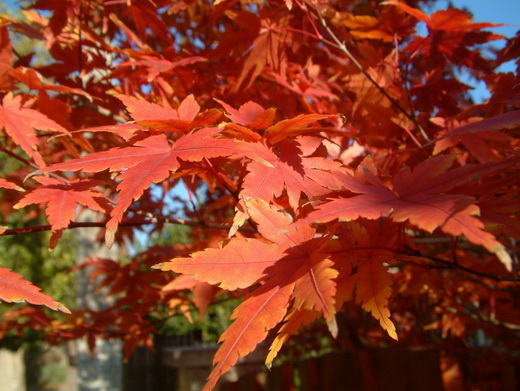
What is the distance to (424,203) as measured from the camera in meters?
0.51

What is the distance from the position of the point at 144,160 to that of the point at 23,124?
0.44m

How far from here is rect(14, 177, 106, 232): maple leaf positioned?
2.44 feet

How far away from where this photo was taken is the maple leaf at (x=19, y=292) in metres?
0.57

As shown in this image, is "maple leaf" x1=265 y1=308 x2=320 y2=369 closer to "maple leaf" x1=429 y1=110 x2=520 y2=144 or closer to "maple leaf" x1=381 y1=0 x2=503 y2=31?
"maple leaf" x1=429 y1=110 x2=520 y2=144

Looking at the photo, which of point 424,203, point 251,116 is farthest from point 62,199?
point 424,203

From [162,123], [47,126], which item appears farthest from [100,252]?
[162,123]

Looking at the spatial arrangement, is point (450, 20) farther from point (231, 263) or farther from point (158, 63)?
point (231, 263)

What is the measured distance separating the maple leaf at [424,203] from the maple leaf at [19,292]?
0.37 meters

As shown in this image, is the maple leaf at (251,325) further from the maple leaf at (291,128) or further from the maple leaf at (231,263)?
the maple leaf at (291,128)

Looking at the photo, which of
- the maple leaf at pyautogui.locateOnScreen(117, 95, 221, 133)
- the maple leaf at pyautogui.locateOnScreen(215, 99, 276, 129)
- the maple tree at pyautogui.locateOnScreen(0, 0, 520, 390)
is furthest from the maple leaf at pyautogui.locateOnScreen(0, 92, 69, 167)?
the maple leaf at pyautogui.locateOnScreen(215, 99, 276, 129)

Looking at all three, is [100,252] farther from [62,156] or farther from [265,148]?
[265,148]

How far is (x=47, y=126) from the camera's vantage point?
926 millimetres

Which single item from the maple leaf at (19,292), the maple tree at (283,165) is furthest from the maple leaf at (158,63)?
the maple leaf at (19,292)

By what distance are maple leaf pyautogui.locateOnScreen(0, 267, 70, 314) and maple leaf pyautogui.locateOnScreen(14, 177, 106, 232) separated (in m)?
0.12
